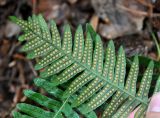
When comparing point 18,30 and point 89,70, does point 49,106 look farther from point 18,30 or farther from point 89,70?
point 18,30

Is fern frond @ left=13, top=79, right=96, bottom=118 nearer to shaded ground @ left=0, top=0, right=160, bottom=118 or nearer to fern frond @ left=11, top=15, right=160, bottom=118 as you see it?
fern frond @ left=11, top=15, right=160, bottom=118

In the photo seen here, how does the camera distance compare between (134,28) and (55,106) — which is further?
(134,28)

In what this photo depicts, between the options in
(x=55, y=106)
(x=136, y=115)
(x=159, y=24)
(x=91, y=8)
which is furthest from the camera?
(x=91, y=8)

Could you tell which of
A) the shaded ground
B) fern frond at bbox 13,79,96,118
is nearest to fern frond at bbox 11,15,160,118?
fern frond at bbox 13,79,96,118

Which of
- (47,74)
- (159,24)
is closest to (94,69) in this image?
(47,74)

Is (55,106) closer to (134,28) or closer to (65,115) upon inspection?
(65,115)

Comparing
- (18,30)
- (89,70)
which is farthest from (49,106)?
(18,30)
